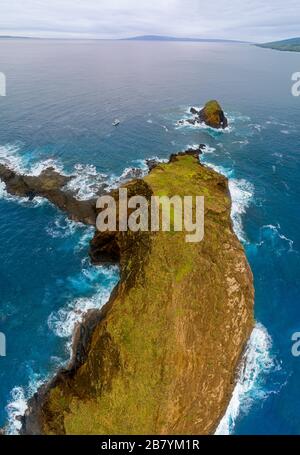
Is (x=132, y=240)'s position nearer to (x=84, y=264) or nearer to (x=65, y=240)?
(x=84, y=264)

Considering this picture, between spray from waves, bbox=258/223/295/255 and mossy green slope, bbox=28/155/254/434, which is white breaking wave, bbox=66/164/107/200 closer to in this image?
mossy green slope, bbox=28/155/254/434

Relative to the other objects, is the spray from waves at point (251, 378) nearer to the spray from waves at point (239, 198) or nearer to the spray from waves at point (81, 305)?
the spray from waves at point (239, 198)

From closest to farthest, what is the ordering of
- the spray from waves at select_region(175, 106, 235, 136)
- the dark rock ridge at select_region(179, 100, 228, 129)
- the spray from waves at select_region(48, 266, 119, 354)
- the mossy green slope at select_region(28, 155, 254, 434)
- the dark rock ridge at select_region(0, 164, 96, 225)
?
1. the mossy green slope at select_region(28, 155, 254, 434)
2. the spray from waves at select_region(48, 266, 119, 354)
3. the dark rock ridge at select_region(0, 164, 96, 225)
4. the spray from waves at select_region(175, 106, 235, 136)
5. the dark rock ridge at select_region(179, 100, 228, 129)

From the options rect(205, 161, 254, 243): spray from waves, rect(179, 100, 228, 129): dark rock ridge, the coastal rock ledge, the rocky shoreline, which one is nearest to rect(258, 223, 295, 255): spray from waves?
rect(205, 161, 254, 243): spray from waves

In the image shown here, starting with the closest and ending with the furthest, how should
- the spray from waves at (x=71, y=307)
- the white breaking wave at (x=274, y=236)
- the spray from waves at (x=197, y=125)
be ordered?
the spray from waves at (x=71, y=307)
the white breaking wave at (x=274, y=236)
the spray from waves at (x=197, y=125)

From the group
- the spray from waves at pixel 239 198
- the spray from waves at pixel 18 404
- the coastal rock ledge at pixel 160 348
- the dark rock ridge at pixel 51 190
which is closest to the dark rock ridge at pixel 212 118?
the spray from waves at pixel 239 198
